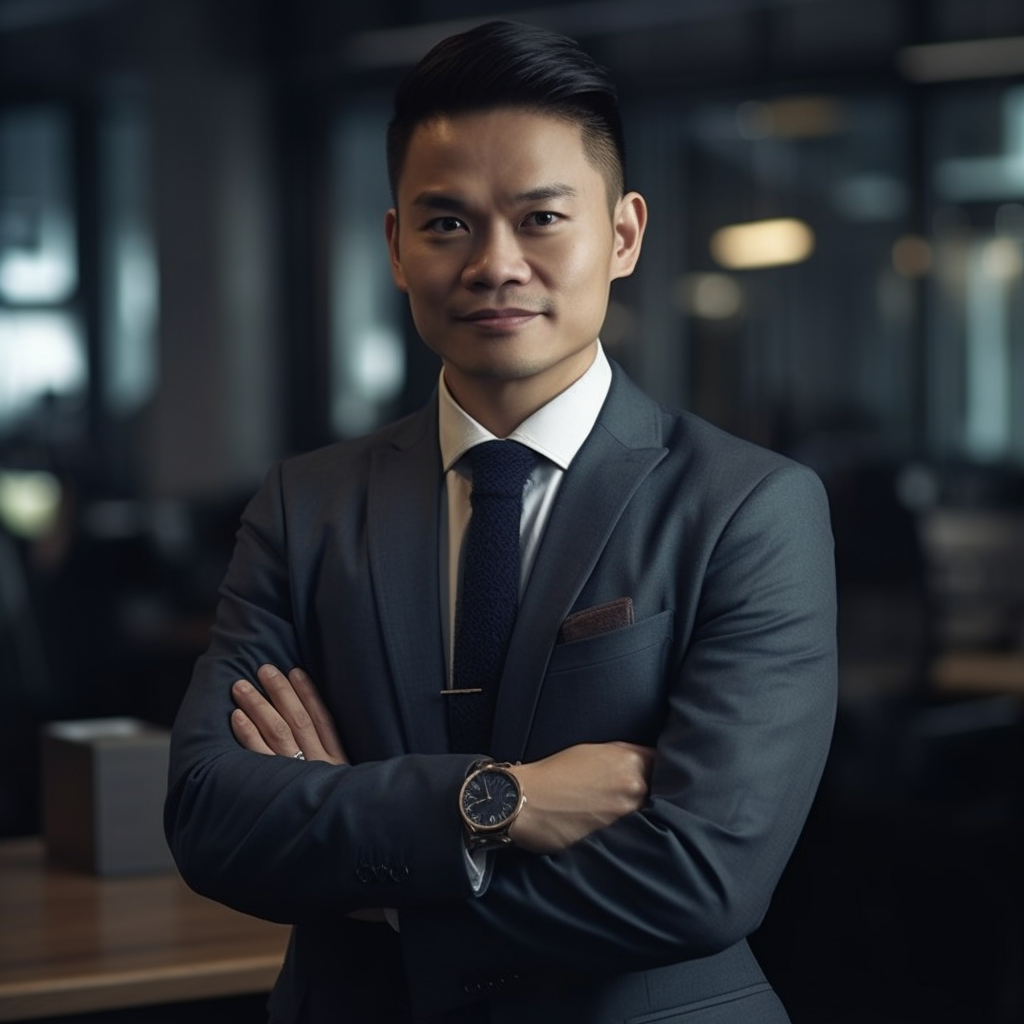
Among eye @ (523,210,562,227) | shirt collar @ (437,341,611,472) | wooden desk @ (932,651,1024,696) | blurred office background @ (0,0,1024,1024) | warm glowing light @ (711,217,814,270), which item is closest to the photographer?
eye @ (523,210,562,227)

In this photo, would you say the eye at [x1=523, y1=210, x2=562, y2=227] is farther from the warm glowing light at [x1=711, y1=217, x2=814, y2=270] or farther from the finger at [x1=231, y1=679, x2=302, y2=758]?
the warm glowing light at [x1=711, y1=217, x2=814, y2=270]

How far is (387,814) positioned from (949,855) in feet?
14.4

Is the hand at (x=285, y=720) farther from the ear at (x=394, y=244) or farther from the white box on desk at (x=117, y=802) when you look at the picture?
the white box on desk at (x=117, y=802)

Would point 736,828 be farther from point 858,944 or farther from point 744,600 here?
point 858,944

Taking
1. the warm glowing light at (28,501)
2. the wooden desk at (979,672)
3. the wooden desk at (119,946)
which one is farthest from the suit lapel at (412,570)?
the warm glowing light at (28,501)

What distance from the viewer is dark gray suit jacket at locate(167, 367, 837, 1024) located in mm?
1671

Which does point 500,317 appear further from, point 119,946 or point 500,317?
point 119,946

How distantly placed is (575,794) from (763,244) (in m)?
4.69

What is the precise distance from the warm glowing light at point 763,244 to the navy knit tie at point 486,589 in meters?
4.42

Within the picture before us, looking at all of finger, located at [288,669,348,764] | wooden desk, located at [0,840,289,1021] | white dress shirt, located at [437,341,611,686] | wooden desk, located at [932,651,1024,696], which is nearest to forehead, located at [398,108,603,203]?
white dress shirt, located at [437,341,611,686]

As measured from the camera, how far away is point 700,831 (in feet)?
5.47

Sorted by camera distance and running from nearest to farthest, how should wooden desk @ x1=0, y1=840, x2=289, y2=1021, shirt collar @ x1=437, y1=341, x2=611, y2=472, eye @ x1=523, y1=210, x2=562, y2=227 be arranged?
eye @ x1=523, y1=210, x2=562, y2=227
shirt collar @ x1=437, y1=341, x2=611, y2=472
wooden desk @ x1=0, y1=840, x2=289, y2=1021

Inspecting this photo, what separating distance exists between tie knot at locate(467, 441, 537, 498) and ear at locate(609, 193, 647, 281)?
0.21m

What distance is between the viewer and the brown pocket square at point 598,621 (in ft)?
5.69
